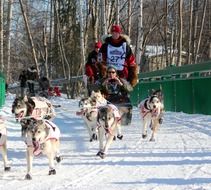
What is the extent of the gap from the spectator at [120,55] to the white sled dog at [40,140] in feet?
12.5

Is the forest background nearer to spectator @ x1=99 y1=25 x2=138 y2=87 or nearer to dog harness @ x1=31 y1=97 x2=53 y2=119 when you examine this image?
spectator @ x1=99 y1=25 x2=138 y2=87

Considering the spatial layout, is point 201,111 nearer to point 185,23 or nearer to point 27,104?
point 27,104

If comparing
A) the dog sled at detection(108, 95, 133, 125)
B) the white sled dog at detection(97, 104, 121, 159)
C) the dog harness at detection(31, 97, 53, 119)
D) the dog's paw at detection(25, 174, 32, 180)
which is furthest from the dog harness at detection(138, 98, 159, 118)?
the dog's paw at detection(25, 174, 32, 180)

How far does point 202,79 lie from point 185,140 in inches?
240

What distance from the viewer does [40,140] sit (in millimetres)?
6797

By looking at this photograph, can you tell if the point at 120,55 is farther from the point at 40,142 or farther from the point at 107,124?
the point at 40,142

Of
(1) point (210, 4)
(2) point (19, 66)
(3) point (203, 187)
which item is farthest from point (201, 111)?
(2) point (19, 66)

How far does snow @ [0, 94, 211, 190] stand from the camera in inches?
249

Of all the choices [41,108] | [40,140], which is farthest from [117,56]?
[40,140]

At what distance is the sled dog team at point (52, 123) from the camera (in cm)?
686

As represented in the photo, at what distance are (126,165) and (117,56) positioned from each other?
351 cm

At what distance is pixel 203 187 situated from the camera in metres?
5.95

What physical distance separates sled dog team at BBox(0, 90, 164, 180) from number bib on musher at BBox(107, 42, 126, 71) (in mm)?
680

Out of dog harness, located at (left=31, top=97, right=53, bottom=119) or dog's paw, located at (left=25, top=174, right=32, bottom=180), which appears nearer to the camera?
dog's paw, located at (left=25, top=174, right=32, bottom=180)
